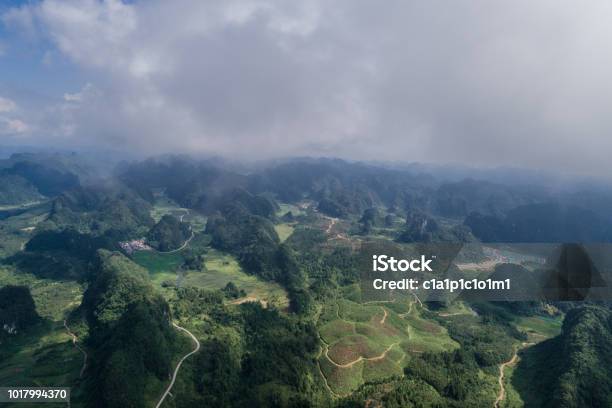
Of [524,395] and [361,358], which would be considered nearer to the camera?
[524,395]

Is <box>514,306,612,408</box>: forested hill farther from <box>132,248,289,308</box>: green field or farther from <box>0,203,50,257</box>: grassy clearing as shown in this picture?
<box>0,203,50,257</box>: grassy clearing

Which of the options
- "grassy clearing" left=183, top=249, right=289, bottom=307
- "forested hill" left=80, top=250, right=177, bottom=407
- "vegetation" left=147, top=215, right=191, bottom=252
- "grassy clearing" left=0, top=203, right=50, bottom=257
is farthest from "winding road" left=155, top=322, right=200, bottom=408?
"grassy clearing" left=0, top=203, right=50, bottom=257

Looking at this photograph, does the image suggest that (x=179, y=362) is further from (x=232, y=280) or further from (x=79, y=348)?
(x=232, y=280)

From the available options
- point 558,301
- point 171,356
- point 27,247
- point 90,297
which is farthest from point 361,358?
point 27,247

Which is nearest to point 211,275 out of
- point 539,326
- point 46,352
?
point 46,352

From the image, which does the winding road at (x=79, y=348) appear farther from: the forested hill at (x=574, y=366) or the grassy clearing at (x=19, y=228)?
the forested hill at (x=574, y=366)

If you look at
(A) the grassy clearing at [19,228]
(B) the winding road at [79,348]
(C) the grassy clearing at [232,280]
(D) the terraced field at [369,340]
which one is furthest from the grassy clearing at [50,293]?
(D) the terraced field at [369,340]

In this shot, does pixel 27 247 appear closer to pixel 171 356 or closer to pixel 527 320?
pixel 171 356
